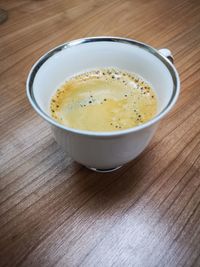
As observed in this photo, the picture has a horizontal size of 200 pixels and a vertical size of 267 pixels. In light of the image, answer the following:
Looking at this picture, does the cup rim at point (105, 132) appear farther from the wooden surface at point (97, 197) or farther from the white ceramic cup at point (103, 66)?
the wooden surface at point (97, 197)

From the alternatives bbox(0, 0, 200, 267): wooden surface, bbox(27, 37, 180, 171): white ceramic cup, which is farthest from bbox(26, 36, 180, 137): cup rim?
bbox(0, 0, 200, 267): wooden surface

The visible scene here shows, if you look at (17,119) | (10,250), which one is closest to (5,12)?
(17,119)

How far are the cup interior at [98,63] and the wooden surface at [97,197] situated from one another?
0.10m

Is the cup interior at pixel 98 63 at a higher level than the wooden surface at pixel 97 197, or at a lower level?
higher

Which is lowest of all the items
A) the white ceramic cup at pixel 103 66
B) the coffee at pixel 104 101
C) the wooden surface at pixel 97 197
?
the wooden surface at pixel 97 197

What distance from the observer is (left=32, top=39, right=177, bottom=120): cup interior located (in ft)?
1.57

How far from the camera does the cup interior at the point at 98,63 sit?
0.48m

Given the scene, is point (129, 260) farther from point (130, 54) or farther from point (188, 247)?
point (130, 54)

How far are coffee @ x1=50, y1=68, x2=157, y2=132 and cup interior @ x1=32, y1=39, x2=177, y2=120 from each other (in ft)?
0.05

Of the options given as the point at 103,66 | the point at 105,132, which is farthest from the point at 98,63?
the point at 105,132

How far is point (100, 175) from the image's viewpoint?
20.0 inches

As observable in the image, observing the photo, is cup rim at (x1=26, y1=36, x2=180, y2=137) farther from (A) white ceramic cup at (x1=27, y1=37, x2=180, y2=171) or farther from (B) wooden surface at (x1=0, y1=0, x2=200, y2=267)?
(B) wooden surface at (x1=0, y1=0, x2=200, y2=267)

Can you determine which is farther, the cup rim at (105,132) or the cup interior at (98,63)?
the cup interior at (98,63)

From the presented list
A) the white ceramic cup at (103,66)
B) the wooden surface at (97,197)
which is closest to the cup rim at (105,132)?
the white ceramic cup at (103,66)
